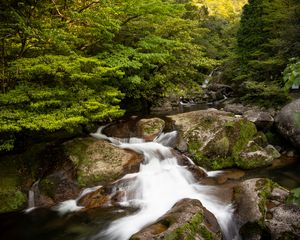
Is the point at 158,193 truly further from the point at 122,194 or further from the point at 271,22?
the point at 271,22

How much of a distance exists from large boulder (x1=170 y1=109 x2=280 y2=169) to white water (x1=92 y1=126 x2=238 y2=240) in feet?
2.30

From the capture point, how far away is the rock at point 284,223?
249 inches

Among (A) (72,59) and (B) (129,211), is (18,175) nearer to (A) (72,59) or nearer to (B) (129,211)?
(B) (129,211)

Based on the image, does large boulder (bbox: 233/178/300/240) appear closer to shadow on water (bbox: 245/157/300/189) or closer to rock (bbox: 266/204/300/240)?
rock (bbox: 266/204/300/240)

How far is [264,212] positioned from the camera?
6.88 m

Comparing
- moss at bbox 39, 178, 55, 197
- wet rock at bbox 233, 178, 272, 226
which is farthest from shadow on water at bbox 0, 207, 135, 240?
wet rock at bbox 233, 178, 272, 226

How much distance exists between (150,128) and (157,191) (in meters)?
3.54

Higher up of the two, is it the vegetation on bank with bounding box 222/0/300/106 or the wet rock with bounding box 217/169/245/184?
the vegetation on bank with bounding box 222/0/300/106

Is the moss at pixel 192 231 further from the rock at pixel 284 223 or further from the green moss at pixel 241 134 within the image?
the green moss at pixel 241 134

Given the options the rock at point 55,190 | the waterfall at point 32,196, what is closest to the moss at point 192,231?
the rock at point 55,190

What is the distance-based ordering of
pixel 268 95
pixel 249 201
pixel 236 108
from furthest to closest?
pixel 236 108
pixel 268 95
pixel 249 201

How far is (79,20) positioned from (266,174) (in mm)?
8448

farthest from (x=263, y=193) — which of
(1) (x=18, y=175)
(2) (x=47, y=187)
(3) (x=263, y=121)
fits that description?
(1) (x=18, y=175)

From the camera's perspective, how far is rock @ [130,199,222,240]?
5910mm
